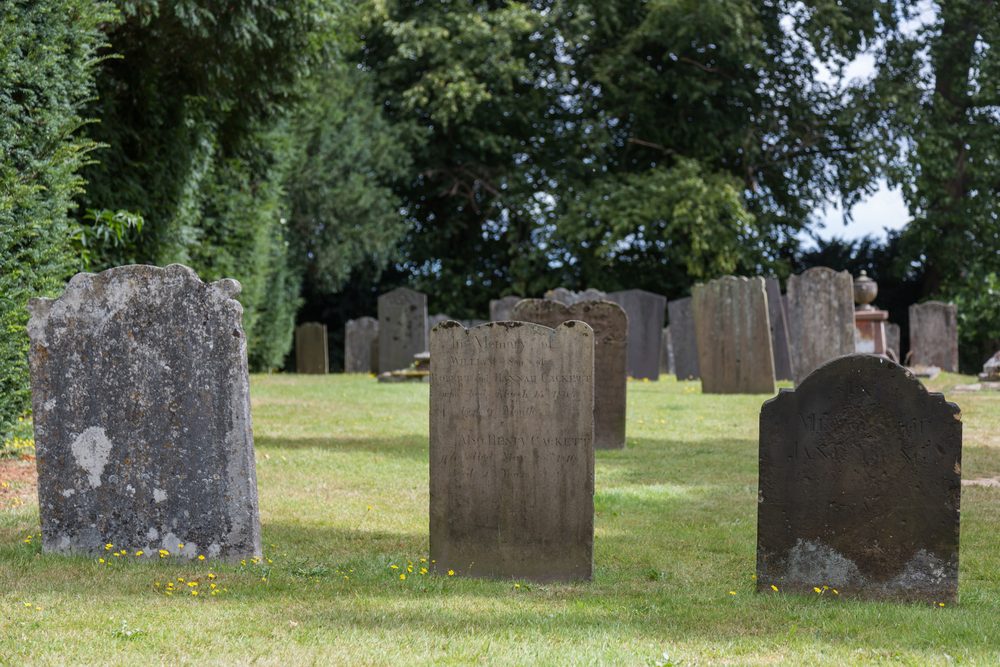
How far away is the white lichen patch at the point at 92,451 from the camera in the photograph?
6953 mm

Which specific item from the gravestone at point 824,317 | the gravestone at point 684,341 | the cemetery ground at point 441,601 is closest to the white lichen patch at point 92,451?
the cemetery ground at point 441,601

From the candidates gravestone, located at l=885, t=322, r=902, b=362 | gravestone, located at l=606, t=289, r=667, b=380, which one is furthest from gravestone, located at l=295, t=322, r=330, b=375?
gravestone, located at l=885, t=322, r=902, b=362

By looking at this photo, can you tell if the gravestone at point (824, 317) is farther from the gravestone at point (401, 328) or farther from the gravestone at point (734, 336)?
the gravestone at point (401, 328)

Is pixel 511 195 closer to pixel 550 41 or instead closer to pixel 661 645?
pixel 550 41

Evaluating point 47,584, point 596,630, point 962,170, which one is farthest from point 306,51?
point 962,170

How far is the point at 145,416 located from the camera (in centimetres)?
691

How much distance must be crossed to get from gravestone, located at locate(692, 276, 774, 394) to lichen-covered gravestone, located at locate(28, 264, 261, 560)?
1373 centimetres

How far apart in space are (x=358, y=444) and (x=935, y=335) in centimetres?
1774

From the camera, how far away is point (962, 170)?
31.9 m

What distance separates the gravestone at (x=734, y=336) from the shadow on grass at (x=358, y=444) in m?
7.80

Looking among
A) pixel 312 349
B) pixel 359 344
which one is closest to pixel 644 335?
pixel 359 344

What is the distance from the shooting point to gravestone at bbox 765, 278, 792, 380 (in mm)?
23219

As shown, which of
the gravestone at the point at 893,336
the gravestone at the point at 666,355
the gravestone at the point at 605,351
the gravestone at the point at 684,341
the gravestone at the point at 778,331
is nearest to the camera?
the gravestone at the point at 605,351

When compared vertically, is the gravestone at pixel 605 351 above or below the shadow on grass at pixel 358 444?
above
